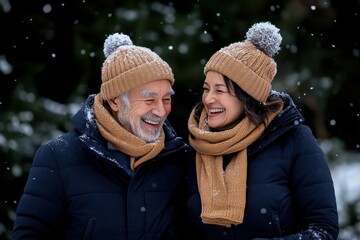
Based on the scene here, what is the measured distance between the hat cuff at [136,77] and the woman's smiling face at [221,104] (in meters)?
0.25

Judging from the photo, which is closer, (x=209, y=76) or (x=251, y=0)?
(x=209, y=76)

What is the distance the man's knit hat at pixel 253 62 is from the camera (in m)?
3.70

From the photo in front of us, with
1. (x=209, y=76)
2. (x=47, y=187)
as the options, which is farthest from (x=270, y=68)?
(x=47, y=187)

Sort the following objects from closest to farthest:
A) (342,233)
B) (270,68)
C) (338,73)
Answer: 1. (270,68)
2. (342,233)
3. (338,73)

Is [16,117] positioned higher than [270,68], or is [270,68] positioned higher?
[270,68]

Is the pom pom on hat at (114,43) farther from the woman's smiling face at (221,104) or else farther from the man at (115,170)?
the woman's smiling face at (221,104)

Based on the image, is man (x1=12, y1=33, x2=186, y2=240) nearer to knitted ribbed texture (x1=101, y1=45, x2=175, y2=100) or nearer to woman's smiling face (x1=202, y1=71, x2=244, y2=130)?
knitted ribbed texture (x1=101, y1=45, x2=175, y2=100)

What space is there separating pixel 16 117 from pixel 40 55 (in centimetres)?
104

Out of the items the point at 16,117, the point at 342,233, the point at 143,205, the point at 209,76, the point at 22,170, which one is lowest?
the point at 342,233

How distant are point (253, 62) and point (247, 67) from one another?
5cm

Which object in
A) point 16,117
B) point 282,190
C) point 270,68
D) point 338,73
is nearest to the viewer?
point 282,190

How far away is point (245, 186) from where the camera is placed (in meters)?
3.56

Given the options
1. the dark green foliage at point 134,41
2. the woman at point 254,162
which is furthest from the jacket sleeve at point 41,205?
the dark green foliage at point 134,41

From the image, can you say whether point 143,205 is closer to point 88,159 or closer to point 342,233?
point 88,159
